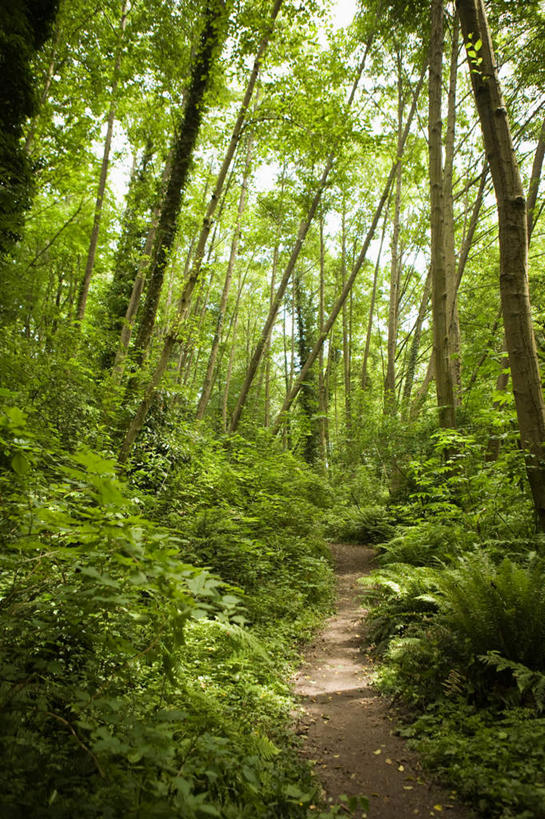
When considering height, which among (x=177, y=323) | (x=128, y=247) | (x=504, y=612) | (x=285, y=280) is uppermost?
(x=128, y=247)

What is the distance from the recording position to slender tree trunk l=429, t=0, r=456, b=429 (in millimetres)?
7438

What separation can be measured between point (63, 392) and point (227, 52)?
6.80 meters

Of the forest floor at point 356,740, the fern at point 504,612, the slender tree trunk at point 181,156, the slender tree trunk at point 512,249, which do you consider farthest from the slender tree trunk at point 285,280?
the fern at point 504,612

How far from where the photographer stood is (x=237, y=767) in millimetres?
2086

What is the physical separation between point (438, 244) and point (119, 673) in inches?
324

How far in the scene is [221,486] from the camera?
663 cm

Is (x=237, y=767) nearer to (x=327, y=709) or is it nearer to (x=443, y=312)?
(x=327, y=709)

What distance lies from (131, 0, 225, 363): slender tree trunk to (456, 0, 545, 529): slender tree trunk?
4.13m

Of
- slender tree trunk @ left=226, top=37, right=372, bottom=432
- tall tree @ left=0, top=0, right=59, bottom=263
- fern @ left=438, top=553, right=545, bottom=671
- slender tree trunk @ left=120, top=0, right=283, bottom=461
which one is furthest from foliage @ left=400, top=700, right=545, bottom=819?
slender tree trunk @ left=226, top=37, right=372, bottom=432

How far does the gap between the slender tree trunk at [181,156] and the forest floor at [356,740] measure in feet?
18.2

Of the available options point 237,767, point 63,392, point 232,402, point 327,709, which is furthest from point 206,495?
point 232,402

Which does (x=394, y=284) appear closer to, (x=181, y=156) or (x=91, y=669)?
(x=181, y=156)

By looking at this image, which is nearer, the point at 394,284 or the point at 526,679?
the point at 526,679

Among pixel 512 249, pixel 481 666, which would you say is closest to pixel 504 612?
pixel 481 666
